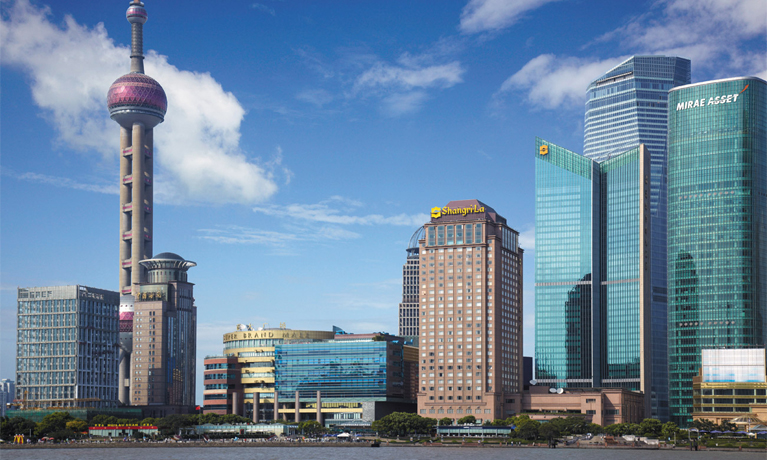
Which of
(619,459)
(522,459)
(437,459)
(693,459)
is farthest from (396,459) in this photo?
(693,459)

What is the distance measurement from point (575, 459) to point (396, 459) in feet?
124

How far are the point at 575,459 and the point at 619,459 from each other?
909 cm

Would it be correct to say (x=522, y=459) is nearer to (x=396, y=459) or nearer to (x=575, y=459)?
(x=575, y=459)

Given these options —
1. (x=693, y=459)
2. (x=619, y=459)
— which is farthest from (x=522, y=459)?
(x=693, y=459)

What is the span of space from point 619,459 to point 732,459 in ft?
77.0

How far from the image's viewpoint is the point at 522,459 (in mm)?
197500

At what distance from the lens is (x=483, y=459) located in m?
200

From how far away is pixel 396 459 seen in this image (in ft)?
655

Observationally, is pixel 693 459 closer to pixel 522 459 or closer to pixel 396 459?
pixel 522 459

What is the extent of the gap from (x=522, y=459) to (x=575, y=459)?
11.3 meters

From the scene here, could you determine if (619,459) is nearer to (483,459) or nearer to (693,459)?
(693,459)

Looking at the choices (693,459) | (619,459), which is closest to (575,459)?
(619,459)

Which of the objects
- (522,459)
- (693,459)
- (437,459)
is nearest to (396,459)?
(437,459)

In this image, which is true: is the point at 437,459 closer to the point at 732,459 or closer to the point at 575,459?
the point at 575,459
